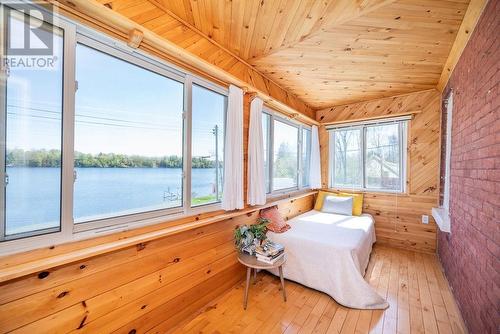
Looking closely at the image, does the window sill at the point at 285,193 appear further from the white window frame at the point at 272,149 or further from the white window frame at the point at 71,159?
the white window frame at the point at 71,159

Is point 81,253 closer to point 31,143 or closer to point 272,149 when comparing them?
point 31,143

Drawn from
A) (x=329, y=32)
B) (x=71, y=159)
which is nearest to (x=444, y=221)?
(x=329, y=32)

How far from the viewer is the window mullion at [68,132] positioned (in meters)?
1.18

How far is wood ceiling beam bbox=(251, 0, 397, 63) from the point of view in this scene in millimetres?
1476

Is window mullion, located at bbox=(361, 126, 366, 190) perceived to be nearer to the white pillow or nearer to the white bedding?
the white pillow

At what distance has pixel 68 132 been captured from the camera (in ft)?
3.92

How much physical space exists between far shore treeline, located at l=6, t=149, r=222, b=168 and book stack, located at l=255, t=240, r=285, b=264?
3.23 ft

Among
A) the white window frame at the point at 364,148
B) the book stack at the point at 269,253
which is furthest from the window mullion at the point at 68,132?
the white window frame at the point at 364,148

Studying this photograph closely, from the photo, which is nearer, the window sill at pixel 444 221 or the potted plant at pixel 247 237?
the potted plant at pixel 247 237

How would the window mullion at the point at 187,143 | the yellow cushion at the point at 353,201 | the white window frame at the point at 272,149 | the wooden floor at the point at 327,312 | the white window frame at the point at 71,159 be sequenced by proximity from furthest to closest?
the yellow cushion at the point at 353,201 → the white window frame at the point at 272,149 → the window mullion at the point at 187,143 → the wooden floor at the point at 327,312 → the white window frame at the point at 71,159

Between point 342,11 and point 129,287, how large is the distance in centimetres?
248

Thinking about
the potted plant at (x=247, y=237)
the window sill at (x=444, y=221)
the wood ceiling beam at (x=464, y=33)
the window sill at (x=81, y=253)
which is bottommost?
the potted plant at (x=247, y=237)

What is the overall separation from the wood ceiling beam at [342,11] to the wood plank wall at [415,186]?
2273 millimetres

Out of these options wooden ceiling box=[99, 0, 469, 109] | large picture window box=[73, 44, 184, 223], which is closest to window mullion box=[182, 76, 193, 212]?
large picture window box=[73, 44, 184, 223]
